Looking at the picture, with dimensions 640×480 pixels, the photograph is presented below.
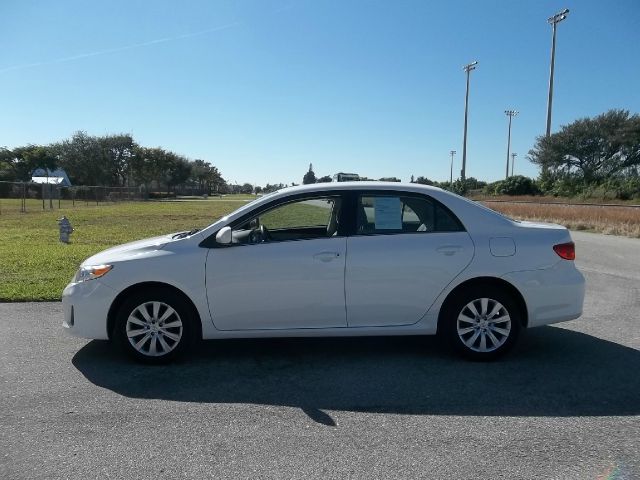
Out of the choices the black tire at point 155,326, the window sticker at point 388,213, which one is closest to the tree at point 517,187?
the window sticker at point 388,213

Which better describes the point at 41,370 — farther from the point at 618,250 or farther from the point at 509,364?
the point at 618,250

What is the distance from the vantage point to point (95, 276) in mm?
4508

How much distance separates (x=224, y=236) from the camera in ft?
14.6

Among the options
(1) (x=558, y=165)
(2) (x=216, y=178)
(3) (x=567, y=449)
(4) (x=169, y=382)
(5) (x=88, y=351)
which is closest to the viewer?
(3) (x=567, y=449)

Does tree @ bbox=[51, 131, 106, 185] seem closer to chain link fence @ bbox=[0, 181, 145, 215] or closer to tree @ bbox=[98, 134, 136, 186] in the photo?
tree @ bbox=[98, 134, 136, 186]

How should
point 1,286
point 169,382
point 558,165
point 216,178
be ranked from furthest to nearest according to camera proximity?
point 216,178 < point 558,165 < point 1,286 < point 169,382

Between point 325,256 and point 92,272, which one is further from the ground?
point 325,256

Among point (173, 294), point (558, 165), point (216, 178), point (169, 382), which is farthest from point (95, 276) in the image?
point (216, 178)

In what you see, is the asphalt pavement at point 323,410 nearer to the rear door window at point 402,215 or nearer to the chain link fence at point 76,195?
the rear door window at point 402,215

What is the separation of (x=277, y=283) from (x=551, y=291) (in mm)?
2522

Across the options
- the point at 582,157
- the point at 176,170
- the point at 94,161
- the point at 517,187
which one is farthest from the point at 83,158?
the point at 582,157

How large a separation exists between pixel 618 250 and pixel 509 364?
11.1m

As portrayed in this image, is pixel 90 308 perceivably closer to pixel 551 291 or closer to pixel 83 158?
pixel 551 291

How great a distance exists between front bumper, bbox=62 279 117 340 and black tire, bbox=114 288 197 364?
0.13 metres
